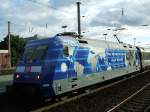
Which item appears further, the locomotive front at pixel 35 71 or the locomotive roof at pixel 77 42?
the locomotive roof at pixel 77 42

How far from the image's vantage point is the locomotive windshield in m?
15.4

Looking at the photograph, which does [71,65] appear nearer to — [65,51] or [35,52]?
[65,51]

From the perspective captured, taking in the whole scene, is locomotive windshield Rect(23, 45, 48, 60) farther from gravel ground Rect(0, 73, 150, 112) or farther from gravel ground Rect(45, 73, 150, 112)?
gravel ground Rect(45, 73, 150, 112)

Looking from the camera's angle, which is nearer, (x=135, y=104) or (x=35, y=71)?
(x=35, y=71)

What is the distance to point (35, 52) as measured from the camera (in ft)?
52.1

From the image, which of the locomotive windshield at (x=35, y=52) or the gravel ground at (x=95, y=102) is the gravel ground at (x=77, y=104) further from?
the locomotive windshield at (x=35, y=52)

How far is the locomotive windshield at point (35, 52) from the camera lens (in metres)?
15.4

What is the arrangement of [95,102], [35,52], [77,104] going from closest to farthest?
[77,104] → [35,52] → [95,102]

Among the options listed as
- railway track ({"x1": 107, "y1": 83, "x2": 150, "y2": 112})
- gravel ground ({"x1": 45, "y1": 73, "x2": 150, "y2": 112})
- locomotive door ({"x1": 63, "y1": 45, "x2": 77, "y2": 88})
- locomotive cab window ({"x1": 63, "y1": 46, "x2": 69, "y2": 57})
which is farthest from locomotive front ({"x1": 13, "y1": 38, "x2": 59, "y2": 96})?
railway track ({"x1": 107, "y1": 83, "x2": 150, "y2": 112})

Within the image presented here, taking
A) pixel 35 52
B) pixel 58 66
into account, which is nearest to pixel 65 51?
pixel 58 66

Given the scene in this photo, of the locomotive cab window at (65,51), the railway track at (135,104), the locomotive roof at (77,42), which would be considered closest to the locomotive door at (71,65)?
the locomotive cab window at (65,51)

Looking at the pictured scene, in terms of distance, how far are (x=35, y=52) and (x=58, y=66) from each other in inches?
57.6

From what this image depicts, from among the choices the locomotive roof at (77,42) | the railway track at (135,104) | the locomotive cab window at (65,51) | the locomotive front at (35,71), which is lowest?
the railway track at (135,104)

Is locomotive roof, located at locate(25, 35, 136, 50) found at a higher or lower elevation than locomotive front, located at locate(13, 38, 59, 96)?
higher
